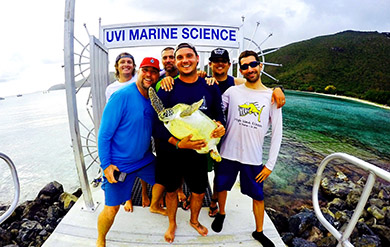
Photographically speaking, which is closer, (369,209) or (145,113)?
(145,113)

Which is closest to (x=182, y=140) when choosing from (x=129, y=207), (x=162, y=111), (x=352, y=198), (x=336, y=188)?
(x=162, y=111)

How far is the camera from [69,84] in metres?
2.48

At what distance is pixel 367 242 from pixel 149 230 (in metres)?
3.97

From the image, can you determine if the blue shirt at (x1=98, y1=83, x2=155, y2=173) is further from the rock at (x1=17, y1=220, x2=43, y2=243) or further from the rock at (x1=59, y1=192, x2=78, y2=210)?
the rock at (x1=59, y1=192, x2=78, y2=210)

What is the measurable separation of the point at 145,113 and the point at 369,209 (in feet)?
20.2

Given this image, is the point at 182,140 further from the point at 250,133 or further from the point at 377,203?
the point at 377,203

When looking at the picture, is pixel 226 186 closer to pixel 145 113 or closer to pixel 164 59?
pixel 145 113

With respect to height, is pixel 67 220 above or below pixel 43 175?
above

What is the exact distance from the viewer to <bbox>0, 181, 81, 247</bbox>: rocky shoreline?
3.48m

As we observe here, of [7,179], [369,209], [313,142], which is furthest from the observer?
[313,142]

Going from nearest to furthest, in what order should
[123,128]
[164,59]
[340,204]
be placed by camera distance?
[123,128], [164,59], [340,204]

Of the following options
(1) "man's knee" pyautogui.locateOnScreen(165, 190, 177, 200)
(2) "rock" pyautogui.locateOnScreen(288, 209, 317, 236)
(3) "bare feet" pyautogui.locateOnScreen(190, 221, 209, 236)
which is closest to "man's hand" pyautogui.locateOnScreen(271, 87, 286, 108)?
(1) "man's knee" pyautogui.locateOnScreen(165, 190, 177, 200)

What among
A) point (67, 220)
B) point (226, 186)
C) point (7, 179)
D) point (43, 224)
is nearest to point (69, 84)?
point (67, 220)

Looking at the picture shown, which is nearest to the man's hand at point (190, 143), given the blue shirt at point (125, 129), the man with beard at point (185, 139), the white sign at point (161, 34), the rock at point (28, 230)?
the man with beard at point (185, 139)
